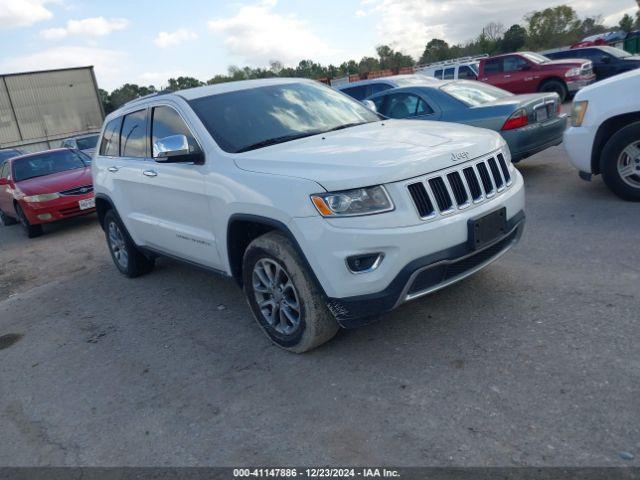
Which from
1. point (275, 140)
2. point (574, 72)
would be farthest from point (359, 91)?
point (275, 140)

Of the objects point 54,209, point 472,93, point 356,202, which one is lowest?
point 54,209

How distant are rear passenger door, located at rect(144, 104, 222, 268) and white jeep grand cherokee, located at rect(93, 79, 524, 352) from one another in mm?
16

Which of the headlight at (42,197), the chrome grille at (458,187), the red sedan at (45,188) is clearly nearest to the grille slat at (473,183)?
the chrome grille at (458,187)

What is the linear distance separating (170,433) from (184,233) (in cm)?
182

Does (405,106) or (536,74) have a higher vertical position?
(405,106)

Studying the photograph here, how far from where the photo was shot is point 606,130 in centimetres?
596

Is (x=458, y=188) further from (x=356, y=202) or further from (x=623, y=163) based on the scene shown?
(x=623, y=163)

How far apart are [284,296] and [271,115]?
1.52 m

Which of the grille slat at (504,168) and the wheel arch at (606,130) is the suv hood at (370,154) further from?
the wheel arch at (606,130)

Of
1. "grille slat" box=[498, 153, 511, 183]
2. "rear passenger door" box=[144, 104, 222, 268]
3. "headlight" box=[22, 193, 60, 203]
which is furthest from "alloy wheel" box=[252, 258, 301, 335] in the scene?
"headlight" box=[22, 193, 60, 203]

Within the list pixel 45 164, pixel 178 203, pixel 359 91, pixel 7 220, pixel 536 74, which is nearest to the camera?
pixel 178 203

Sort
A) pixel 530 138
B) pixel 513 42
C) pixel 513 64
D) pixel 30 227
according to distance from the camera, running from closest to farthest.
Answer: pixel 530 138, pixel 30 227, pixel 513 64, pixel 513 42

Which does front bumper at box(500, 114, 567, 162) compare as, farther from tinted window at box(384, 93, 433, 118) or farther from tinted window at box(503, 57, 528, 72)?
tinted window at box(503, 57, 528, 72)

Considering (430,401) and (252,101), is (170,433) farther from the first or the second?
(252,101)
